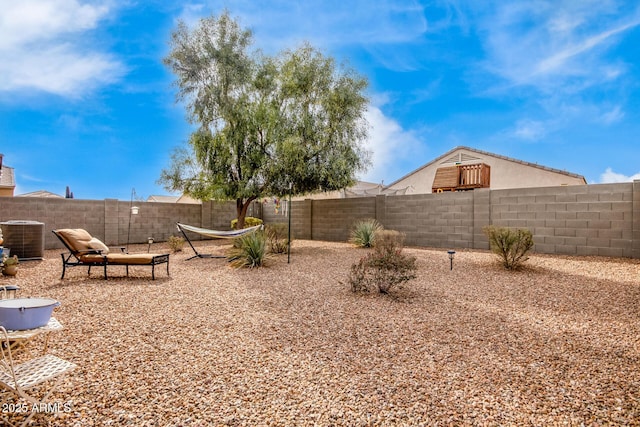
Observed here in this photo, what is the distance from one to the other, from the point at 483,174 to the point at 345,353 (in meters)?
12.3

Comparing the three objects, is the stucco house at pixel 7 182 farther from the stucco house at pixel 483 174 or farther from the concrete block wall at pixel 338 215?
the stucco house at pixel 483 174

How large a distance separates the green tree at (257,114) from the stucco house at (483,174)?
5328mm

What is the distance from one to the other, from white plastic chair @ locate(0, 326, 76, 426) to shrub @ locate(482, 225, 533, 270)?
6.45 metres

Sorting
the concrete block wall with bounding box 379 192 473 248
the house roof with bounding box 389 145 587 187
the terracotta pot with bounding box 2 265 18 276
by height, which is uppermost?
the house roof with bounding box 389 145 587 187

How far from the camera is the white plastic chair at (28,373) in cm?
163

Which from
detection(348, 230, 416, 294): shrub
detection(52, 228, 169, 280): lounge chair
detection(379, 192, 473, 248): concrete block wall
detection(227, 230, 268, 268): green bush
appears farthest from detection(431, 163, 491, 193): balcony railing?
detection(52, 228, 169, 280): lounge chair

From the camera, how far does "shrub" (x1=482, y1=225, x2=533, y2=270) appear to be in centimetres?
607

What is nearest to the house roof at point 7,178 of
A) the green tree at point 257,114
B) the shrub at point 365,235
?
the green tree at point 257,114

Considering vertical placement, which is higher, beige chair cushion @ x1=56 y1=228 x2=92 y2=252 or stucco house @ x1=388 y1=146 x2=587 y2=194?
stucco house @ x1=388 y1=146 x2=587 y2=194

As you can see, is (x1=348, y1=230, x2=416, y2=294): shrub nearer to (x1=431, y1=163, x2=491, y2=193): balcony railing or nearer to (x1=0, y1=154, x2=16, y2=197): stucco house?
(x1=431, y1=163, x2=491, y2=193): balcony railing

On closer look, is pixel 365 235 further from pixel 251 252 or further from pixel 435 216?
pixel 251 252

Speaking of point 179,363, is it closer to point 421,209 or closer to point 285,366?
point 285,366

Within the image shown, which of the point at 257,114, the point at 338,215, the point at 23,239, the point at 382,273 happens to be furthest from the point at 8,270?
the point at 338,215

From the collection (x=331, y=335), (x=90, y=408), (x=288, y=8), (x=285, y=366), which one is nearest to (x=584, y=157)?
(x=288, y=8)
